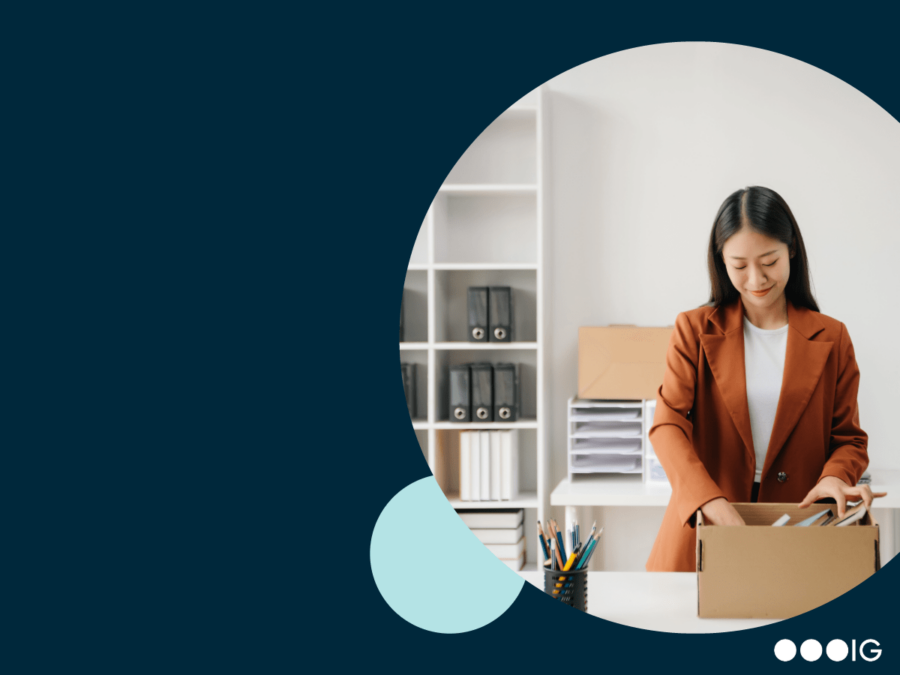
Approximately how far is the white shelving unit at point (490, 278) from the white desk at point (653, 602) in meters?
0.10

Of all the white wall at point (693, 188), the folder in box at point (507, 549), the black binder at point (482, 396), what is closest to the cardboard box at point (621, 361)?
the white wall at point (693, 188)

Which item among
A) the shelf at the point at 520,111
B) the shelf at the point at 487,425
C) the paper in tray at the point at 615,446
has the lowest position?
the paper in tray at the point at 615,446

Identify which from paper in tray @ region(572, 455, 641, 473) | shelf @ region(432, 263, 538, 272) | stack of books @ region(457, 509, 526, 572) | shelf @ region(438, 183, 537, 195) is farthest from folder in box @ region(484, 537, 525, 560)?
shelf @ region(438, 183, 537, 195)

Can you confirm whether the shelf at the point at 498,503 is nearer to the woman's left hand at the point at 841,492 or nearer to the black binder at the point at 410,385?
the black binder at the point at 410,385

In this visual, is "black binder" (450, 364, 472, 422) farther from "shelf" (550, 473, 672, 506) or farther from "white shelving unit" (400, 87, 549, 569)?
"shelf" (550, 473, 672, 506)

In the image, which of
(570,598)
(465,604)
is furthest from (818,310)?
(465,604)

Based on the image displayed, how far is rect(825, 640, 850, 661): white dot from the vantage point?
3.57 feet

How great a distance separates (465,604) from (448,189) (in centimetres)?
57

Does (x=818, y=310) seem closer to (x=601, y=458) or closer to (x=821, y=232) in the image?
(x=821, y=232)

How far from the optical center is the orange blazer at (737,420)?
1042 mm

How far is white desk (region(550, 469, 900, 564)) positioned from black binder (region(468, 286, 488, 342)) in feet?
0.73

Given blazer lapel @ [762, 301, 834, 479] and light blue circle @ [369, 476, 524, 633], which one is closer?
blazer lapel @ [762, 301, 834, 479]

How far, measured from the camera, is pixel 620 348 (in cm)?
108

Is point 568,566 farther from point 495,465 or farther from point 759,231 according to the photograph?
point 759,231
